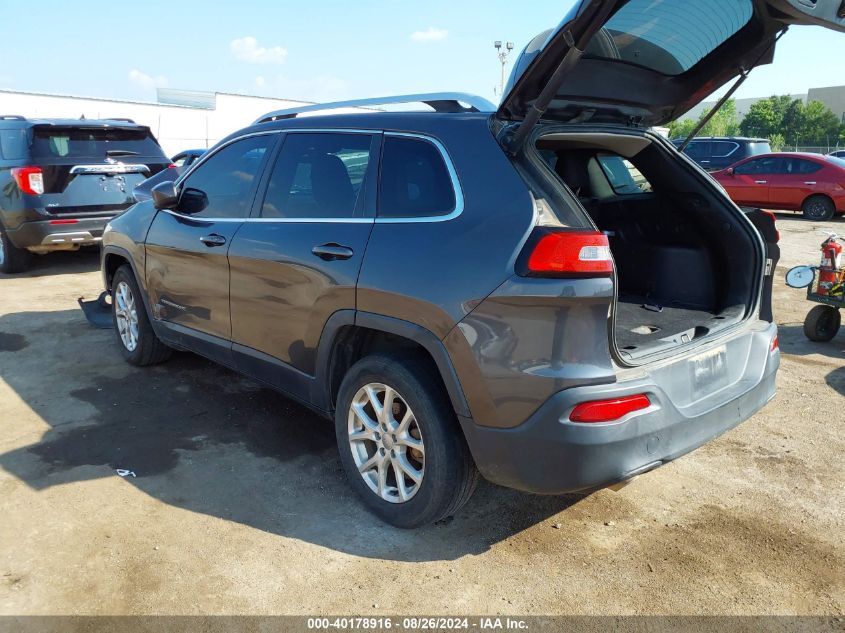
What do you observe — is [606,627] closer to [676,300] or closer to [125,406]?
[676,300]

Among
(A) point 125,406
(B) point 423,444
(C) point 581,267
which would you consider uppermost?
(C) point 581,267

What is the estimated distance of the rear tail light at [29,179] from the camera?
8.20m

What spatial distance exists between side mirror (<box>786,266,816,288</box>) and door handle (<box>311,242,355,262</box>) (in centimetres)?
439

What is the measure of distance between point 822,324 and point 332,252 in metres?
4.77

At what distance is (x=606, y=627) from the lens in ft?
8.38

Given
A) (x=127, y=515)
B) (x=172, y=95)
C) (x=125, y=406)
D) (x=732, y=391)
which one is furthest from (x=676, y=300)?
(x=172, y=95)

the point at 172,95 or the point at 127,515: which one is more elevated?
the point at 172,95

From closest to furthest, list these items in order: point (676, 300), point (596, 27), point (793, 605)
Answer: point (596, 27) < point (793, 605) < point (676, 300)

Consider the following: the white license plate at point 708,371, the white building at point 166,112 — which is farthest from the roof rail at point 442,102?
the white building at point 166,112

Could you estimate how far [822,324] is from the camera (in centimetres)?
603

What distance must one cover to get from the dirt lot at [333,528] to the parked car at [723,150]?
1423 centimetres

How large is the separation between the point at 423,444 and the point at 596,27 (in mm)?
1726

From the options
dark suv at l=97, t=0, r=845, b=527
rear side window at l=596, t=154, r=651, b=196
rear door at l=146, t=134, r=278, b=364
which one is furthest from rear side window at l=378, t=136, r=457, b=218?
rear side window at l=596, t=154, r=651, b=196

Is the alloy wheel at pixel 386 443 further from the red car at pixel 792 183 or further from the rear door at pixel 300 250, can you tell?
the red car at pixel 792 183
